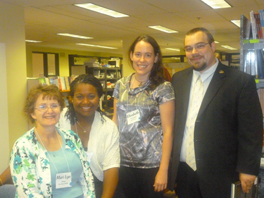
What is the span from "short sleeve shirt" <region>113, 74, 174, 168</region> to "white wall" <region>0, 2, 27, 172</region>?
9.83 feet

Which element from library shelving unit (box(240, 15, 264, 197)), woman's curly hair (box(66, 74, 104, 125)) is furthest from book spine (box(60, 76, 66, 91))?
library shelving unit (box(240, 15, 264, 197))

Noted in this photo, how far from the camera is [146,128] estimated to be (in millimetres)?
1959

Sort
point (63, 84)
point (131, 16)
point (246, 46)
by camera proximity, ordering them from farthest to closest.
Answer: point (131, 16) < point (63, 84) < point (246, 46)

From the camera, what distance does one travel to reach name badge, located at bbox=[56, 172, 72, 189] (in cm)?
165

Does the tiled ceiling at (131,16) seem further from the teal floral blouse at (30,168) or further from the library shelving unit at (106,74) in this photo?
the teal floral blouse at (30,168)

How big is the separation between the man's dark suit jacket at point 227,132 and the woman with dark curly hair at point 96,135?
54 cm

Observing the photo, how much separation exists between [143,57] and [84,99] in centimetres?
48

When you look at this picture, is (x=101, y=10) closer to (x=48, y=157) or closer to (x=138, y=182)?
(x=138, y=182)

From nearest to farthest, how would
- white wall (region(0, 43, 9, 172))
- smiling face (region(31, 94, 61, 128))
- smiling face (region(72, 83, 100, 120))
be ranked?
smiling face (region(31, 94, 61, 128)) < smiling face (region(72, 83, 100, 120)) < white wall (region(0, 43, 9, 172))

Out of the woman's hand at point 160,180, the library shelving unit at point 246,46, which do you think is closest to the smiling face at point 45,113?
the woman's hand at point 160,180

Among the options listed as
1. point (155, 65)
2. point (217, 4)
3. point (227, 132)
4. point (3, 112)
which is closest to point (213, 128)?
point (227, 132)

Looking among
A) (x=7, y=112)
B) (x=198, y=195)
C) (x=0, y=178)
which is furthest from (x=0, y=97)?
(x=198, y=195)

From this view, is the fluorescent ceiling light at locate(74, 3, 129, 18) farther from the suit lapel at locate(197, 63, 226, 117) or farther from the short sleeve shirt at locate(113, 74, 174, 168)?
the suit lapel at locate(197, 63, 226, 117)

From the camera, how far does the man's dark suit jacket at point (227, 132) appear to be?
6.05 feet
